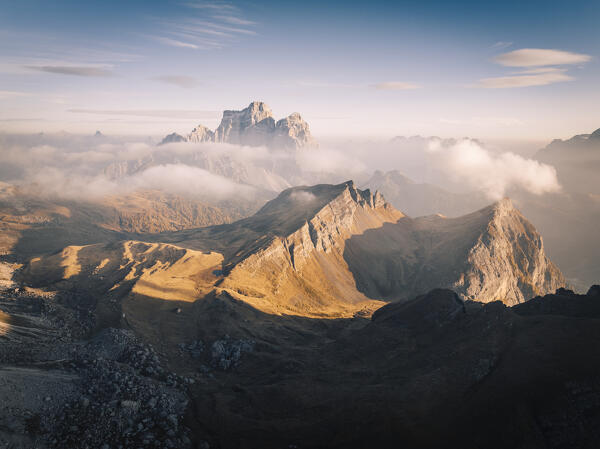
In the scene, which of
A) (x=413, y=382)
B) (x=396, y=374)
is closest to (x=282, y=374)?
(x=396, y=374)

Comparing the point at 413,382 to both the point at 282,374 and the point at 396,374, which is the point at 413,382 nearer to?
the point at 396,374

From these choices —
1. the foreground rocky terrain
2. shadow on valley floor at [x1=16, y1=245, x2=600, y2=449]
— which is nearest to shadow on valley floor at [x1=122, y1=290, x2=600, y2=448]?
shadow on valley floor at [x1=16, y1=245, x2=600, y2=449]

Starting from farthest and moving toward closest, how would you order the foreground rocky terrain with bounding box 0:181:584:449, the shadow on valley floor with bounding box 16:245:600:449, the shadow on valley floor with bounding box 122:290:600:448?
1. the shadow on valley floor with bounding box 16:245:600:449
2. the shadow on valley floor with bounding box 122:290:600:448
3. the foreground rocky terrain with bounding box 0:181:584:449

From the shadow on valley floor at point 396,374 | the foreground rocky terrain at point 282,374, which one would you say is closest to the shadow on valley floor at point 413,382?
the shadow on valley floor at point 396,374

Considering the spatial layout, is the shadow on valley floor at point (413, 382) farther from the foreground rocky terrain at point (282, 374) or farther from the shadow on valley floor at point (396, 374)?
the foreground rocky terrain at point (282, 374)

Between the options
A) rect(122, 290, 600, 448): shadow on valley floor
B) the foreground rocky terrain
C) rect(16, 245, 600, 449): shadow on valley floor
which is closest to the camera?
the foreground rocky terrain

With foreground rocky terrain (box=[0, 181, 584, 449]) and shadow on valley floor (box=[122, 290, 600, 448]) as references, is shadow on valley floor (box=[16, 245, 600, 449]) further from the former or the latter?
foreground rocky terrain (box=[0, 181, 584, 449])

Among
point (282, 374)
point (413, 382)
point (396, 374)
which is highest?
point (413, 382)

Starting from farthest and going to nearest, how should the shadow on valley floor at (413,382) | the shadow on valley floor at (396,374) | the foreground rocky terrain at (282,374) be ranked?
the shadow on valley floor at (396,374) → the shadow on valley floor at (413,382) → the foreground rocky terrain at (282,374)

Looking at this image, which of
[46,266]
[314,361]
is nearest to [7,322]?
[314,361]

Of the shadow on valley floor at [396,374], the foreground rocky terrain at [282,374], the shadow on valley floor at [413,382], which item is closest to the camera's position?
the foreground rocky terrain at [282,374]

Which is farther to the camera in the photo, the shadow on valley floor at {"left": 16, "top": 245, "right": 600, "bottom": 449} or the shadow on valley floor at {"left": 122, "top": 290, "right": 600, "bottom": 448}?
the shadow on valley floor at {"left": 16, "top": 245, "right": 600, "bottom": 449}

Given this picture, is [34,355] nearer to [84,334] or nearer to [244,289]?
[84,334]
